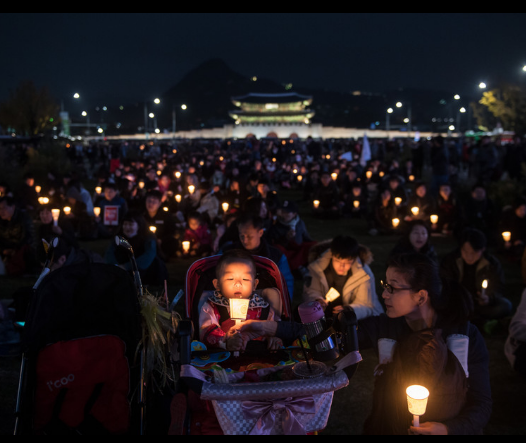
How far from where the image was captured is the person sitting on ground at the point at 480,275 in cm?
593

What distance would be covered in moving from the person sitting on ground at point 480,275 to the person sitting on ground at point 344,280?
129cm

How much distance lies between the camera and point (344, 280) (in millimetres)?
5395

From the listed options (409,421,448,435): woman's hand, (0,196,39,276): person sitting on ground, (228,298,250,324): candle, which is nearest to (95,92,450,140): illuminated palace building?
(0,196,39,276): person sitting on ground

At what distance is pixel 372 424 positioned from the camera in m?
2.90

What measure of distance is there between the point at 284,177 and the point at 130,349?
1930 centimetres

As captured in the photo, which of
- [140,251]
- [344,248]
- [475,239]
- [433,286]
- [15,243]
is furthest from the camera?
[15,243]

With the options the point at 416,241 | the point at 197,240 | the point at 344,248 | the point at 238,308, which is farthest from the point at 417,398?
the point at 197,240

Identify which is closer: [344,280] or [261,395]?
[261,395]

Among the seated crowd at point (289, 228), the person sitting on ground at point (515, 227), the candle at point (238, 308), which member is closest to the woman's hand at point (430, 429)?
the candle at point (238, 308)

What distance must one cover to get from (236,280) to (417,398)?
5.04 feet

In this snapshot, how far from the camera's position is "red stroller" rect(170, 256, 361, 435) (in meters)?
2.45

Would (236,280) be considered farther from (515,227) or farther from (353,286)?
(515,227)

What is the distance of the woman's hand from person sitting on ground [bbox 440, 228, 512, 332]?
11.3 feet

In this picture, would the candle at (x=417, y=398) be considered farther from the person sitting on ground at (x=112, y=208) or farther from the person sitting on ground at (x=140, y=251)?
the person sitting on ground at (x=112, y=208)
